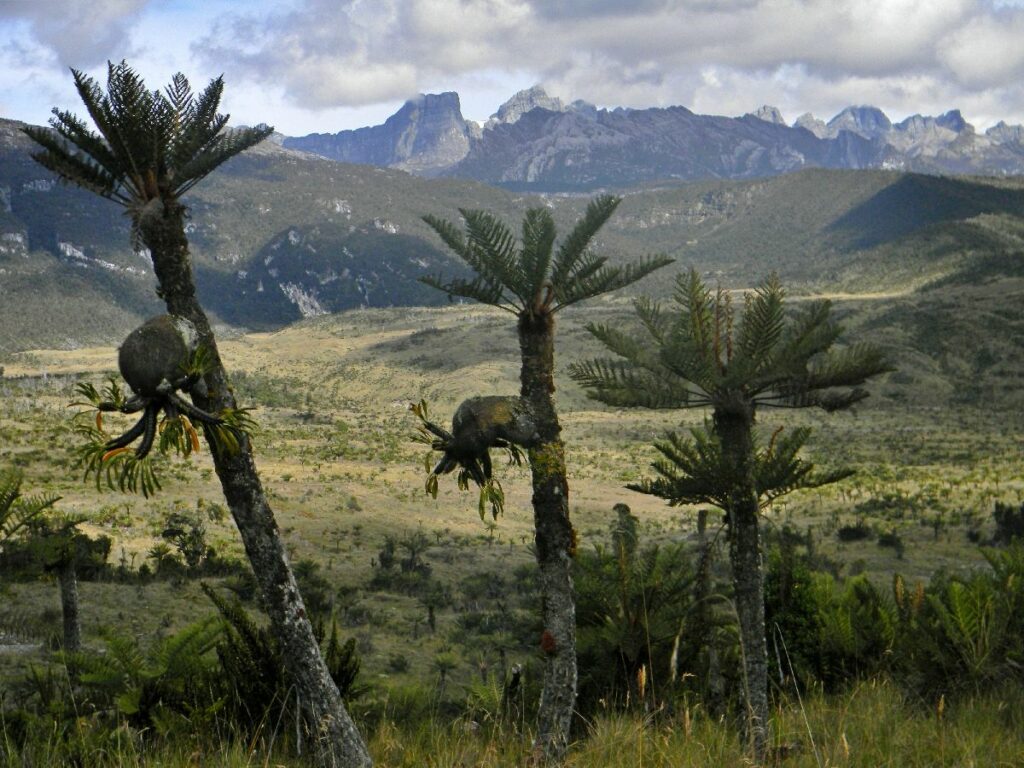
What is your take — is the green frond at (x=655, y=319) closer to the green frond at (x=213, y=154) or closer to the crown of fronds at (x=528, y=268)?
the crown of fronds at (x=528, y=268)

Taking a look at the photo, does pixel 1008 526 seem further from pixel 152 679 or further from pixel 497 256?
pixel 152 679

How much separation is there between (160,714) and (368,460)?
38.9 meters

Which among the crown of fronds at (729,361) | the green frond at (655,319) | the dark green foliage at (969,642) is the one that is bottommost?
the dark green foliage at (969,642)

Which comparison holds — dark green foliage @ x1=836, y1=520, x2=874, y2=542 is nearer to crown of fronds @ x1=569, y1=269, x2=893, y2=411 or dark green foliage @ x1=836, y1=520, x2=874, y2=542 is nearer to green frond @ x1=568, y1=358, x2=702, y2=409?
crown of fronds @ x1=569, y1=269, x2=893, y2=411

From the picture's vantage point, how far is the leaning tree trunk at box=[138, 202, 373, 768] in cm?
463

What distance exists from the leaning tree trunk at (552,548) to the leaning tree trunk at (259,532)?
1.68 metres

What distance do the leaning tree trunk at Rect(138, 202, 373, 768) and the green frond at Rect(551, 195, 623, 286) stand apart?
277 cm

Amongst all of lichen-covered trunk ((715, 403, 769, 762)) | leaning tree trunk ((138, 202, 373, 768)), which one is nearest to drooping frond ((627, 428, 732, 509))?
lichen-covered trunk ((715, 403, 769, 762))

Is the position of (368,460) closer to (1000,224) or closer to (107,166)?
(107,166)

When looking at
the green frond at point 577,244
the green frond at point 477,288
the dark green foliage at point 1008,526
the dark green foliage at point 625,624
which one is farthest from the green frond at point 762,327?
the dark green foliage at point 1008,526

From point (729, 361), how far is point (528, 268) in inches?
71.3

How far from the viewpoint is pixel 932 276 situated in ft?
372

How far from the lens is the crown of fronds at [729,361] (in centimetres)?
648

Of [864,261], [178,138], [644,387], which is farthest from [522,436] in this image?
[864,261]
